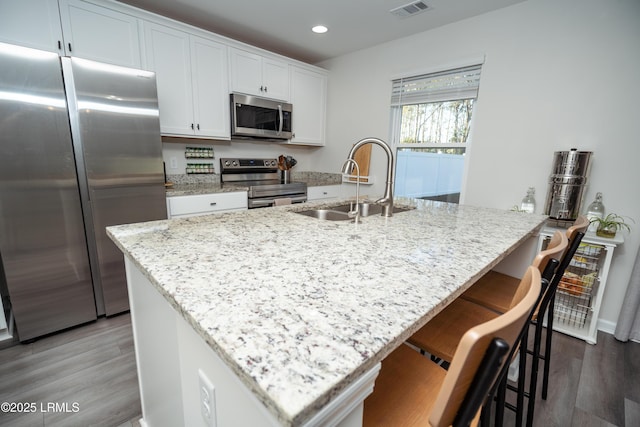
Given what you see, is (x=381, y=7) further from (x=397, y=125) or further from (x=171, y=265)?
(x=171, y=265)

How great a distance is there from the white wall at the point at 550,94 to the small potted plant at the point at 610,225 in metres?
0.05

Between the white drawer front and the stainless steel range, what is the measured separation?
14 cm

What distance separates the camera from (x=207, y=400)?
63 cm

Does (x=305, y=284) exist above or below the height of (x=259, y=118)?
below

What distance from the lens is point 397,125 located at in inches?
129

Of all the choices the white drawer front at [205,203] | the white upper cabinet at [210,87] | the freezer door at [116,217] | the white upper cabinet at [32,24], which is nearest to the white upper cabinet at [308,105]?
the white upper cabinet at [210,87]

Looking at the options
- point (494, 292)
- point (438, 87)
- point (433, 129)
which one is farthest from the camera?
point (433, 129)

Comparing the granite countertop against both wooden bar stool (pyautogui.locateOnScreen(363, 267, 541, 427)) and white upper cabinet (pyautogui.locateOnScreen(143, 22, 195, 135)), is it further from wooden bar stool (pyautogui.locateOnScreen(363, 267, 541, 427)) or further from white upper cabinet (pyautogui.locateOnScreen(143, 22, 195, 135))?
white upper cabinet (pyautogui.locateOnScreen(143, 22, 195, 135))

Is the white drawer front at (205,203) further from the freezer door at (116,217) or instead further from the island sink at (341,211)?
the island sink at (341,211)

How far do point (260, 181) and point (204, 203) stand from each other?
1.06 meters

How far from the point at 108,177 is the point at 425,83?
296 centimetres

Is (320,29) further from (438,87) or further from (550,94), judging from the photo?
(550,94)

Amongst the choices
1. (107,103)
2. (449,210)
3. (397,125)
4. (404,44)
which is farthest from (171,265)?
(404,44)

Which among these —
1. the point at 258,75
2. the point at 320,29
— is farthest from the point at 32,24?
the point at 320,29
